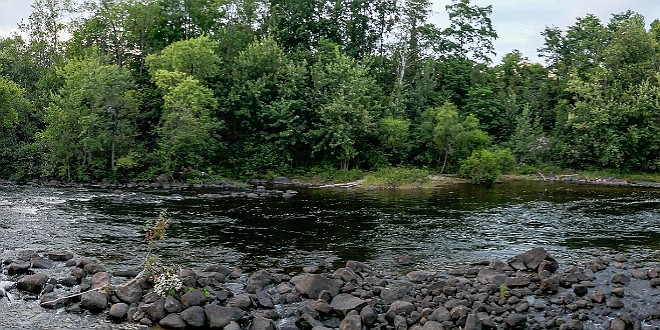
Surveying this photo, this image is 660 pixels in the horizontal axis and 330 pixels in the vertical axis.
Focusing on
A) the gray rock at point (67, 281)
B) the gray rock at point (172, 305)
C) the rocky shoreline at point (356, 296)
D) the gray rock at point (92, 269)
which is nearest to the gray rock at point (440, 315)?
the rocky shoreline at point (356, 296)

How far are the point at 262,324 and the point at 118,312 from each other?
419 cm

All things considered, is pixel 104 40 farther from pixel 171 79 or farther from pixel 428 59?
pixel 428 59

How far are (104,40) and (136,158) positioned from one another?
671 inches

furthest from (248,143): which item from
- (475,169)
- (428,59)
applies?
(428,59)

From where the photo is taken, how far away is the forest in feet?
165

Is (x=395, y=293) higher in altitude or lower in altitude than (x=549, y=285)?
lower

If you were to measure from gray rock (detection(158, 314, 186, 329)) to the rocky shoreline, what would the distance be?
0.09 feet

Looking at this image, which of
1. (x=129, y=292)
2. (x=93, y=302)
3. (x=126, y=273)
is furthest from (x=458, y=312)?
(x=126, y=273)

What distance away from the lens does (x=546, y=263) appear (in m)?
20.3

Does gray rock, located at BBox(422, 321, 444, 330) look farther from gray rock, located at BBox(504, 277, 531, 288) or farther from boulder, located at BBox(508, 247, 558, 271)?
boulder, located at BBox(508, 247, 558, 271)

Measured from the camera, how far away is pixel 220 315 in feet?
51.3

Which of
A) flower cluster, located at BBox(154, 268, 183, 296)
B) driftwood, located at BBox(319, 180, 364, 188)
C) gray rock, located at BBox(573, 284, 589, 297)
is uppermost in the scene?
driftwood, located at BBox(319, 180, 364, 188)

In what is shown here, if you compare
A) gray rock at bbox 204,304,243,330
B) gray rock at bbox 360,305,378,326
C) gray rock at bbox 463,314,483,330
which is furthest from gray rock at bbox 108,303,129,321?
gray rock at bbox 463,314,483,330

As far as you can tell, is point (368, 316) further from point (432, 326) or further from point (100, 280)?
point (100, 280)
